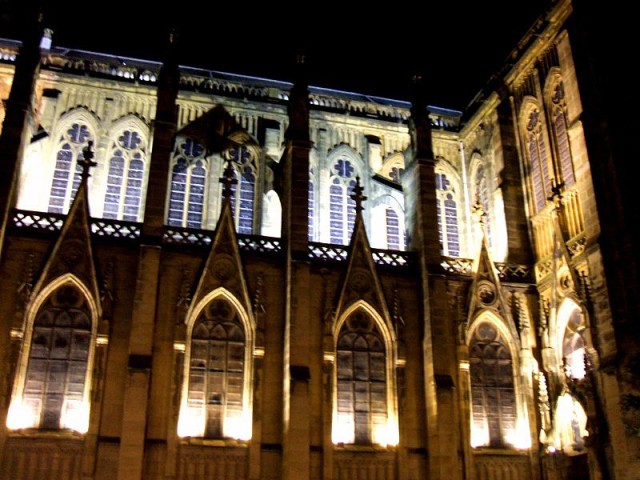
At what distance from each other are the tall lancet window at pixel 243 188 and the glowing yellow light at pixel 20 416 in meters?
9.40

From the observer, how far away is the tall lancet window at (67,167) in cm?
2370

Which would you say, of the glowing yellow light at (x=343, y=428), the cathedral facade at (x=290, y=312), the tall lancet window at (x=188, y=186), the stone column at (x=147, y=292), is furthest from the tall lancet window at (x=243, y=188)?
the glowing yellow light at (x=343, y=428)

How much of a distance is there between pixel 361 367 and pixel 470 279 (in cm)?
442

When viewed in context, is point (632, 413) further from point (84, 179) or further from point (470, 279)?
point (84, 179)

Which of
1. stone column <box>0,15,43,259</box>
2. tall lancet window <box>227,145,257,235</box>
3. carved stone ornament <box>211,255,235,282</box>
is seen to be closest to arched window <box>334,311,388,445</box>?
carved stone ornament <box>211,255,235,282</box>

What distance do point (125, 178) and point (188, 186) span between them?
2.12 meters

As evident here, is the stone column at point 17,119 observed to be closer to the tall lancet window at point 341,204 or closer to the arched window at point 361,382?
the arched window at point 361,382

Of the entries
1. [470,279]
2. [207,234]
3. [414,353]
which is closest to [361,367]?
A: [414,353]

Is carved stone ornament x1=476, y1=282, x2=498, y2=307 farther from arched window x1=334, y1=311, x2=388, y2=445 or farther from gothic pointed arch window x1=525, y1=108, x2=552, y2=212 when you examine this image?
arched window x1=334, y1=311, x2=388, y2=445

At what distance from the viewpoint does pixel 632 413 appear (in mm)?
16359

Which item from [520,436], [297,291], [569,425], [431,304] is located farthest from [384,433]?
[569,425]

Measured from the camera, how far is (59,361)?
18.6 meters

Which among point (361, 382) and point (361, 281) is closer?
point (361, 382)

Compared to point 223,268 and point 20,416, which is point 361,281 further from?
point 20,416
